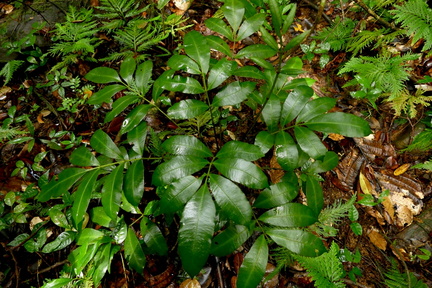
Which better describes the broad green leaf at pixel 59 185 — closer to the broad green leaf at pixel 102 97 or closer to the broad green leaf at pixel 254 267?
the broad green leaf at pixel 102 97

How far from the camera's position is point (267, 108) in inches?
55.1

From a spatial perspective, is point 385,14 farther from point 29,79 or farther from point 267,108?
point 29,79

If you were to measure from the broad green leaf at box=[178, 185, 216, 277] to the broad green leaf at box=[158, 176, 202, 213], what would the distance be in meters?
0.04

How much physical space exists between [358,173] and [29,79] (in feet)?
10.4

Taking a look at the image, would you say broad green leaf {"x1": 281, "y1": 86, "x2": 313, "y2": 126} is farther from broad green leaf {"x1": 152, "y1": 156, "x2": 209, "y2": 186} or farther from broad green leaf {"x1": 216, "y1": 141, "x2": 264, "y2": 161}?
broad green leaf {"x1": 152, "y1": 156, "x2": 209, "y2": 186}

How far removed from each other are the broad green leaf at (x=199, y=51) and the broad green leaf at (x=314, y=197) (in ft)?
2.91

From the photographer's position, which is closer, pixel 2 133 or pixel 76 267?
pixel 76 267

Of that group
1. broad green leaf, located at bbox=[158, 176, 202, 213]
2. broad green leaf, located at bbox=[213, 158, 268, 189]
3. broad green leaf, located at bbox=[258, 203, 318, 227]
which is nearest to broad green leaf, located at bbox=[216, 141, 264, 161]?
broad green leaf, located at bbox=[213, 158, 268, 189]

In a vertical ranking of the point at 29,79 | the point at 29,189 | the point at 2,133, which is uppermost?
the point at 29,79

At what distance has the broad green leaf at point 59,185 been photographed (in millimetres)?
1235

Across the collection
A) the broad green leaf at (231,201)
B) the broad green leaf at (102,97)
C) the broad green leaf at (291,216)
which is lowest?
the broad green leaf at (291,216)

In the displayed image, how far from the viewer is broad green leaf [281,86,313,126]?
1.34 metres

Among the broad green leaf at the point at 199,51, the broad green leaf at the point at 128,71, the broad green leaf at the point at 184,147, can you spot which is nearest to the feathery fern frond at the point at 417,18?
the broad green leaf at the point at 199,51

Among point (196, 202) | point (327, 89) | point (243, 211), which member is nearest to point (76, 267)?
point (196, 202)
